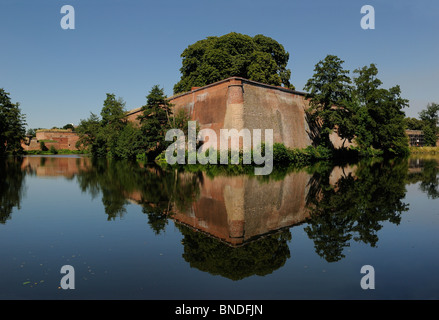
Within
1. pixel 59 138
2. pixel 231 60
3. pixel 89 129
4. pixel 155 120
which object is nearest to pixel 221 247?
pixel 155 120

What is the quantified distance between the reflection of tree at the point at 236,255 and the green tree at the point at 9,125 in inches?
2257

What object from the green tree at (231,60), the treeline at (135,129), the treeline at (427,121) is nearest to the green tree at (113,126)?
the treeline at (135,129)

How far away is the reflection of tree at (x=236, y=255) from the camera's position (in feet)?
14.6

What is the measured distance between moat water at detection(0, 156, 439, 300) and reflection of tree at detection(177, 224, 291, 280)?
0.02m

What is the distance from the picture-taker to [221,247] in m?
5.41

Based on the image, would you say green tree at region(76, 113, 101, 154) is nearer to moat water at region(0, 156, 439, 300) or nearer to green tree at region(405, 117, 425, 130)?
moat water at region(0, 156, 439, 300)

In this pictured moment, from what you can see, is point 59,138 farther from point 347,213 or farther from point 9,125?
point 347,213

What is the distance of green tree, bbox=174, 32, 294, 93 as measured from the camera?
37.6m

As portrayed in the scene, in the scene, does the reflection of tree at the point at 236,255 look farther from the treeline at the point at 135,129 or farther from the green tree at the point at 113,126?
the green tree at the point at 113,126

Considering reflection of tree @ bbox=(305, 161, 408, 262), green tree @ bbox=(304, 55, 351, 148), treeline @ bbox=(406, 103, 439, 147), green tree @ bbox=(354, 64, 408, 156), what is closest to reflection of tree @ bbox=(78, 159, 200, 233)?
reflection of tree @ bbox=(305, 161, 408, 262)

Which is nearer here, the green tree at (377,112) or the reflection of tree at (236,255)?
the reflection of tree at (236,255)
